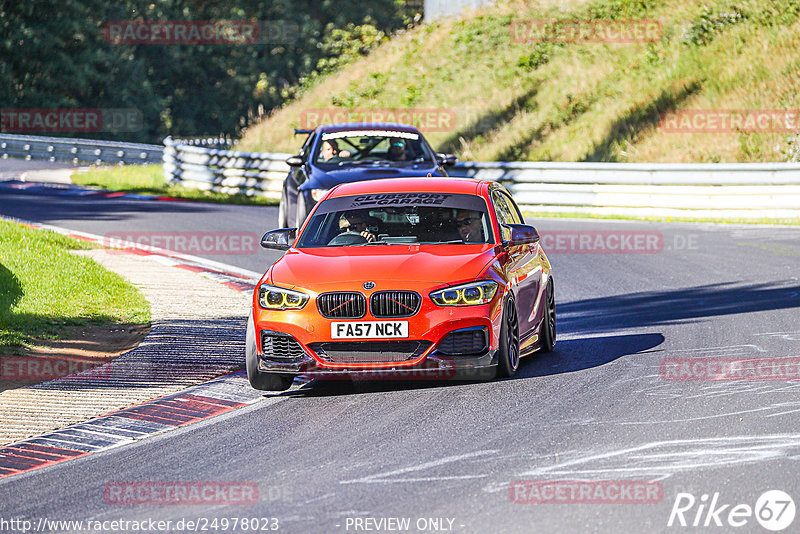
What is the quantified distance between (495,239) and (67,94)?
183 feet

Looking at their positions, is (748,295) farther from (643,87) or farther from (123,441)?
(643,87)

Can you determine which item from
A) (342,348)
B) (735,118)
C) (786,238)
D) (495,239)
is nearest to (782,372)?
(495,239)

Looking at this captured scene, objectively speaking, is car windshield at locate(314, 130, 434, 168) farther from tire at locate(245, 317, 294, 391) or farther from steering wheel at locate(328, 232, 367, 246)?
tire at locate(245, 317, 294, 391)

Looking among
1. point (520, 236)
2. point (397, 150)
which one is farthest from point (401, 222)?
point (397, 150)

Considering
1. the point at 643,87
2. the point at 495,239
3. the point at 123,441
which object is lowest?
the point at 123,441

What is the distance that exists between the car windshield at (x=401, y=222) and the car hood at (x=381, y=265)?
0.27m

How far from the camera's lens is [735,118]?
29281 millimetres

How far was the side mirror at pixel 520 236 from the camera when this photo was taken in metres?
10.0

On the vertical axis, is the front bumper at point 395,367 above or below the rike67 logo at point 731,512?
above

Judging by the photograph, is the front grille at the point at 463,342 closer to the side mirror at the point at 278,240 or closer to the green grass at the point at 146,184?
the side mirror at the point at 278,240

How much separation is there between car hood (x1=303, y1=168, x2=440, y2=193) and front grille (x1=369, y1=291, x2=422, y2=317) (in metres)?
8.34

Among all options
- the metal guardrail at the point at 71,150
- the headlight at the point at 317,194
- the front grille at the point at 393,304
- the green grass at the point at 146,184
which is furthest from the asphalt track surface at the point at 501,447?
the metal guardrail at the point at 71,150

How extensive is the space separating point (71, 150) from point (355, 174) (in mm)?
31939

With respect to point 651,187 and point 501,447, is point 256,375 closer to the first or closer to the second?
point 501,447
